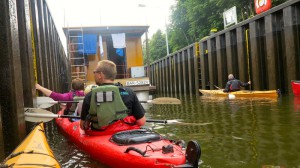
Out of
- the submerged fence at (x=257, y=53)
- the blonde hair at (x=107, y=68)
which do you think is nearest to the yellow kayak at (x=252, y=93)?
the submerged fence at (x=257, y=53)

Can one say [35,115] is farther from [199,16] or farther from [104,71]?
[199,16]

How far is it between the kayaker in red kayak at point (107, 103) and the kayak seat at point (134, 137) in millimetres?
400

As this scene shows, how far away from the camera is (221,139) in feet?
19.3

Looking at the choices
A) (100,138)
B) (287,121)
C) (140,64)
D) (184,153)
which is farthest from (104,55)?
(184,153)

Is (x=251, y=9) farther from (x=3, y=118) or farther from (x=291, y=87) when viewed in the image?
(x=3, y=118)

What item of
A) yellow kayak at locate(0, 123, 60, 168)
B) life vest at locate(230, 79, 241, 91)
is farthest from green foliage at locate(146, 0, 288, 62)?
yellow kayak at locate(0, 123, 60, 168)

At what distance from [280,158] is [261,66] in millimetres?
11771

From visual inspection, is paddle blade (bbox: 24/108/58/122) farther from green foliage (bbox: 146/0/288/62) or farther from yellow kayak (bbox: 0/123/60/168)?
green foliage (bbox: 146/0/288/62)

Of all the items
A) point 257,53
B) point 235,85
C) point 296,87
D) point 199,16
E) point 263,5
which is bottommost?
point 296,87

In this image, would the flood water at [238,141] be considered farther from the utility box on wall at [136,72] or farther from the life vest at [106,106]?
the utility box on wall at [136,72]

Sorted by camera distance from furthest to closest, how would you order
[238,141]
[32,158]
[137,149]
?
[238,141]
[137,149]
[32,158]

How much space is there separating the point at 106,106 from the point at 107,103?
48 mm

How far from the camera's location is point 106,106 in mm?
4402

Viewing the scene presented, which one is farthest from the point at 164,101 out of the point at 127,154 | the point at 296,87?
the point at 296,87
